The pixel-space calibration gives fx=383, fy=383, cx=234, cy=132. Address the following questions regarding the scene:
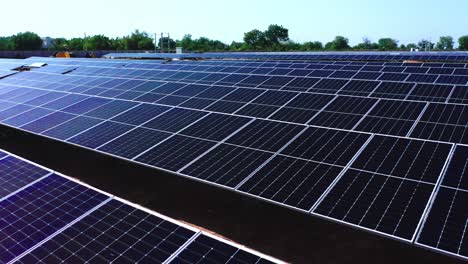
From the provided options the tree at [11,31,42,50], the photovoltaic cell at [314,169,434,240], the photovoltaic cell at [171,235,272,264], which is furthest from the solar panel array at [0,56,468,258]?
the tree at [11,31,42,50]

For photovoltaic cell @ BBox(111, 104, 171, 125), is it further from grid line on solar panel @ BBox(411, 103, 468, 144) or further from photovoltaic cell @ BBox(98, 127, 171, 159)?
grid line on solar panel @ BBox(411, 103, 468, 144)

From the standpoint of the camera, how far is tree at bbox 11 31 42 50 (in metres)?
115

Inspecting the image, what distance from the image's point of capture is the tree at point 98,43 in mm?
127050

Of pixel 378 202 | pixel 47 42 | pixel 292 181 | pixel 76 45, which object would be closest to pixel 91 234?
pixel 292 181

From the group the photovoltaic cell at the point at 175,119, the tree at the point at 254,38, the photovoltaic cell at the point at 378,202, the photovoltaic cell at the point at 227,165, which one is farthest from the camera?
the tree at the point at 254,38

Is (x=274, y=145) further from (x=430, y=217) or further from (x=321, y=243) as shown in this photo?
(x=430, y=217)

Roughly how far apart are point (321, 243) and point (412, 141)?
4136 mm

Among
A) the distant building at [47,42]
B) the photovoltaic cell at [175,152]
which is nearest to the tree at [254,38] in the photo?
the distant building at [47,42]

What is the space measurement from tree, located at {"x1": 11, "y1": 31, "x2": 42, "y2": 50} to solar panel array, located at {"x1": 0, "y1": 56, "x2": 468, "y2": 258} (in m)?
104

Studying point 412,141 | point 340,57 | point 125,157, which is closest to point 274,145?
point 412,141

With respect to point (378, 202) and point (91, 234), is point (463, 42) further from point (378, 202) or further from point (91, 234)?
point (91, 234)

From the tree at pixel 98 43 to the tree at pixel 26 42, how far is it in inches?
601

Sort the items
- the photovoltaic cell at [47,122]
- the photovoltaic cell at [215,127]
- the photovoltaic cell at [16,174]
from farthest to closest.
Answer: the photovoltaic cell at [47,122] → the photovoltaic cell at [215,127] → the photovoltaic cell at [16,174]

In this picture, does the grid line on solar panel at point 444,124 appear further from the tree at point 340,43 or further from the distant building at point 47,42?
the distant building at point 47,42
